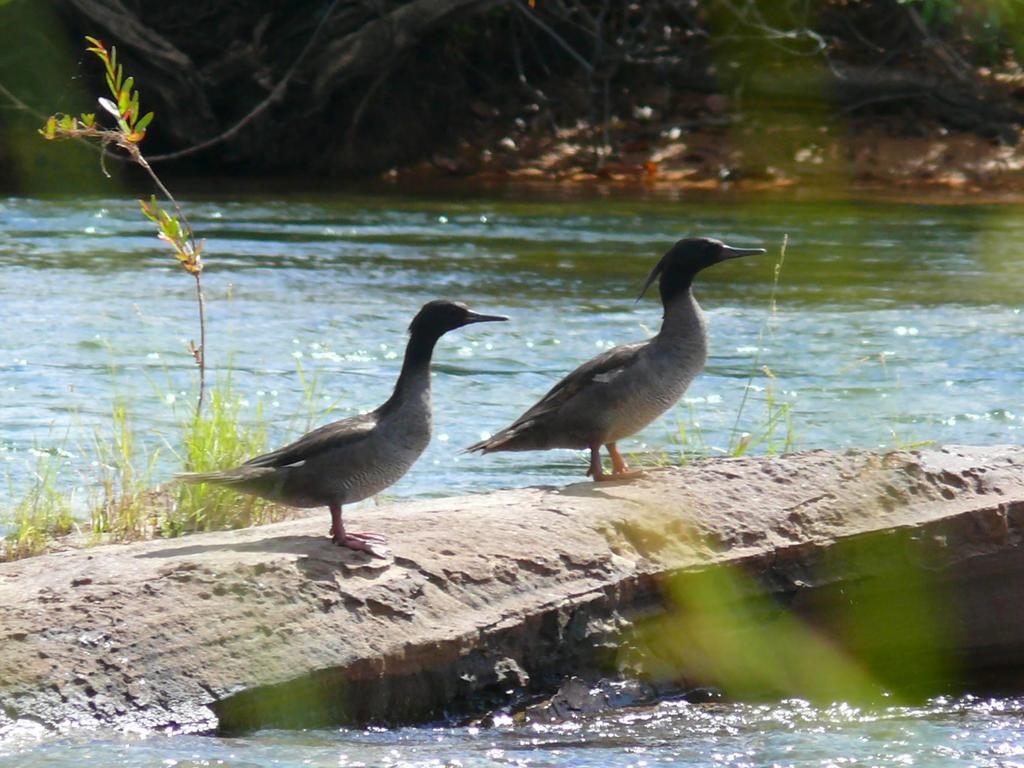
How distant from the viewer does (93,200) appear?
55.8 feet

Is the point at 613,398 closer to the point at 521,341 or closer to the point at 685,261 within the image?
the point at 685,261

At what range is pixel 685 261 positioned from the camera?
649 centimetres

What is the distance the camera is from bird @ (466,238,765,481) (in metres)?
5.94

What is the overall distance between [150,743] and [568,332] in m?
7.60

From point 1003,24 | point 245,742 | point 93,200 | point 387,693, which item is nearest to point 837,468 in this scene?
point 387,693

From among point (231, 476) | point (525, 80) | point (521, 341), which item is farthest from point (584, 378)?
point (525, 80)

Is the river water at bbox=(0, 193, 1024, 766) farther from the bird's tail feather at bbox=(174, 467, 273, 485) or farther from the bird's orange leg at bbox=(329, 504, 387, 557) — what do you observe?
the bird's tail feather at bbox=(174, 467, 273, 485)

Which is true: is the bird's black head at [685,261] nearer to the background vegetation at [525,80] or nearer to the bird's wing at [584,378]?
the bird's wing at [584,378]

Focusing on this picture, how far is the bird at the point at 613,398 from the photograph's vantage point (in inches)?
234

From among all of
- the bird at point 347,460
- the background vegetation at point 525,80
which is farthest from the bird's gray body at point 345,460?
the background vegetation at point 525,80

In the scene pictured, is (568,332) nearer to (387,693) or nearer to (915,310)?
(915,310)

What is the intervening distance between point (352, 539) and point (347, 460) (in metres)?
0.29

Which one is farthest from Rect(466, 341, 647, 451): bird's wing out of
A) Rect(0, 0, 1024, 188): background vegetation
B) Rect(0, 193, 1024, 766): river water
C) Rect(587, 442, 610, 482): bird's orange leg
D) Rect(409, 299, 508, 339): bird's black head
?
Rect(0, 0, 1024, 188): background vegetation

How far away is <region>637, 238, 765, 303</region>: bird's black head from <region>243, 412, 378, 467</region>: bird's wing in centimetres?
168
